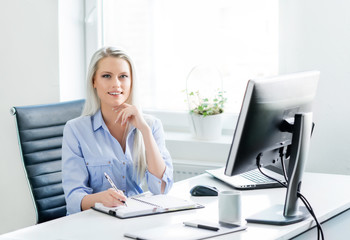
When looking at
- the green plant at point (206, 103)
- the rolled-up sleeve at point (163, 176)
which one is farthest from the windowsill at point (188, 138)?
the rolled-up sleeve at point (163, 176)

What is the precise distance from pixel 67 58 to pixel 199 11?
852mm

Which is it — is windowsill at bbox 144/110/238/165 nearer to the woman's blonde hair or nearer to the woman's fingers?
the woman's blonde hair

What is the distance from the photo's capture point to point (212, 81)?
9.97 ft

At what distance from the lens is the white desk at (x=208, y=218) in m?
1.58

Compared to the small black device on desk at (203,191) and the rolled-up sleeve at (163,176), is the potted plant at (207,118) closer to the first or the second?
the rolled-up sleeve at (163,176)

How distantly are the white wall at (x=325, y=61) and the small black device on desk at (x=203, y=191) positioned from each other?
806 mm

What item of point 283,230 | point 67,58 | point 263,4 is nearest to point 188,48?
point 263,4

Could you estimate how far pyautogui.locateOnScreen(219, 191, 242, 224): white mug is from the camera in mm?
1654

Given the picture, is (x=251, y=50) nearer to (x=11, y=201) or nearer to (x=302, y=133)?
(x=302, y=133)

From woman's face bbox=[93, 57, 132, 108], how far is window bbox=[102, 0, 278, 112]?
3.17 feet

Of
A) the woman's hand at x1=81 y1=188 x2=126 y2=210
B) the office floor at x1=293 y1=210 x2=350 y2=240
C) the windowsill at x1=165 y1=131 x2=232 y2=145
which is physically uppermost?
the windowsill at x1=165 y1=131 x2=232 y2=145

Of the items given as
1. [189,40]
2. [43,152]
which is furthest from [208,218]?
[189,40]

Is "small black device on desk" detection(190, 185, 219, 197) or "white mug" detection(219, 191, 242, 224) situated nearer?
"white mug" detection(219, 191, 242, 224)

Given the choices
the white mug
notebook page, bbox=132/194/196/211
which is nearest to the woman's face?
notebook page, bbox=132/194/196/211
